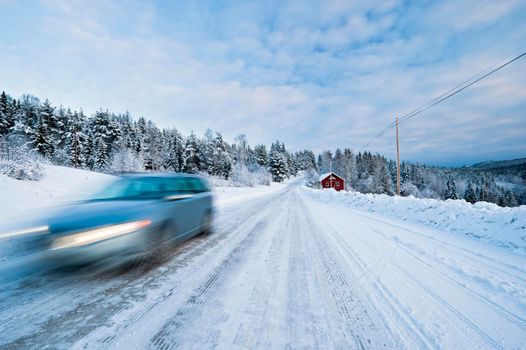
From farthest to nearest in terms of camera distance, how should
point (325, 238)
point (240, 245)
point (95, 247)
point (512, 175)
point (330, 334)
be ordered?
point (512, 175)
point (325, 238)
point (240, 245)
point (95, 247)
point (330, 334)

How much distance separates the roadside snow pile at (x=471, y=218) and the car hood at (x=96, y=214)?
7.99 m

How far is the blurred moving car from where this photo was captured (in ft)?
11.9

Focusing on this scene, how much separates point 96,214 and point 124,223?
19.5 inches

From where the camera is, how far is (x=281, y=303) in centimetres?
315

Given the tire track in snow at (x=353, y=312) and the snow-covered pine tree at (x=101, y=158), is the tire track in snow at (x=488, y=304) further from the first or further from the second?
the snow-covered pine tree at (x=101, y=158)

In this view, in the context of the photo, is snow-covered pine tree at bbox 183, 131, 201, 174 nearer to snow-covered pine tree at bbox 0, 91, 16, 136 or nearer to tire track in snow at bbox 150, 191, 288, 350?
snow-covered pine tree at bbox 0, 91, 16, 136

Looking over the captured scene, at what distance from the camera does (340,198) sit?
19.5 m

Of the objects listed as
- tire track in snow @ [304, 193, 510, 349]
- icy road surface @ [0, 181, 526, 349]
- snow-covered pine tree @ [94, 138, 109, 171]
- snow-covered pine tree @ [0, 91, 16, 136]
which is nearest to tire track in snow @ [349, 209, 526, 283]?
icy road surface @ [0, 181, 526, 349]

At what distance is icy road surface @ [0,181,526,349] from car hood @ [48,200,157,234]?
829 mm

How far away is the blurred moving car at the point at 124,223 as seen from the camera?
364 cm

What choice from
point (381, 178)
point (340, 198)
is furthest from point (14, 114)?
point (381, 178)

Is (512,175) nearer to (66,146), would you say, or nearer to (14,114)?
(66,146)

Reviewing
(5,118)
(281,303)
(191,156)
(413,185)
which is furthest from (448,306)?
(413,185)

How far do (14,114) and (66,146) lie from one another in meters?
12.9
